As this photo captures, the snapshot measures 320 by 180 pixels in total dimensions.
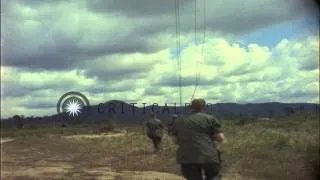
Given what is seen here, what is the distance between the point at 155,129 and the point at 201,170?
14015mm

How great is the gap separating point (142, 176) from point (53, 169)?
11.7 feet

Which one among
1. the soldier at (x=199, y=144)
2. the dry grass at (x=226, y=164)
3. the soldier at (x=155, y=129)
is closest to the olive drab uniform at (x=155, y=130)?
the soldier at (x=155, y=129)

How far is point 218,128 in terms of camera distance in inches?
349

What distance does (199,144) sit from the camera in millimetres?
8797

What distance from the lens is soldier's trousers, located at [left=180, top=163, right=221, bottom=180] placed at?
345 inches

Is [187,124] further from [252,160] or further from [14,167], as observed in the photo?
[14,167]

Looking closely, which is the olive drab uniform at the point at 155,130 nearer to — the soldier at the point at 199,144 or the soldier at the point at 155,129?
the soldier at the point at 155,129

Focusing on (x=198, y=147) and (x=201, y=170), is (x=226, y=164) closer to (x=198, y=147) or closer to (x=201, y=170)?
(x=201, y=170)

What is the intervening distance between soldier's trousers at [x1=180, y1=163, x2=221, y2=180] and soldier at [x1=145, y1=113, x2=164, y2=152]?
45.1 feet

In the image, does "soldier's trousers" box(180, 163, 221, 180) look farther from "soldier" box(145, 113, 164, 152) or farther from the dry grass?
"soldier" box(145, 113, 164, 152)

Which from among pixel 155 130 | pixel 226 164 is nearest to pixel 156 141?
pixel 155 130

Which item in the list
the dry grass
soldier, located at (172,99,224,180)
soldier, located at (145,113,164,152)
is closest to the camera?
soldier, located at (172,99,224,180)

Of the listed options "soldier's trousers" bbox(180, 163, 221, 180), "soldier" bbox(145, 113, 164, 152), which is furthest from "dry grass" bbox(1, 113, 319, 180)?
"soldier's trousers" bbox(180, 163, 221, 180)

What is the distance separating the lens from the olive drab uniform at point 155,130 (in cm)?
2272
